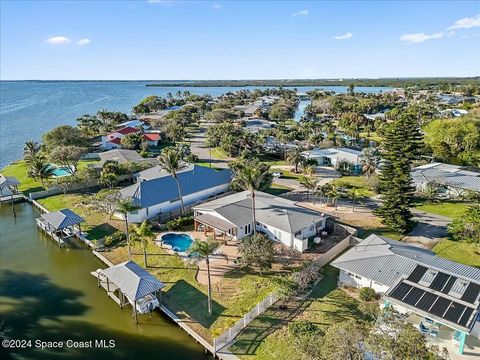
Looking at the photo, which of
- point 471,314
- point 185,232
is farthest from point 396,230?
point 185,232

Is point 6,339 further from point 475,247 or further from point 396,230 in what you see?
point 475,247

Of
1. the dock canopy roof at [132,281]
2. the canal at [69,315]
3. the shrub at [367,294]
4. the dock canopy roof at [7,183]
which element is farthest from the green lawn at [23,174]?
the shrub at [367,294]

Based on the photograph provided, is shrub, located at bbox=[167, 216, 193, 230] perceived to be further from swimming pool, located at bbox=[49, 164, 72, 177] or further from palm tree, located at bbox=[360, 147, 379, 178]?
palm tree, located at bbox=[360, 147, 379, 178]

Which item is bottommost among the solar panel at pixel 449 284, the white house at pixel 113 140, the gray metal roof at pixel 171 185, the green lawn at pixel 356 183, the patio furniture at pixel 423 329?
the patio furniture at pixel 423 329

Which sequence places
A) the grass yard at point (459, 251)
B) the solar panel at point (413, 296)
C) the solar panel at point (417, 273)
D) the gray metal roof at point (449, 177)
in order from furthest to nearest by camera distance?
the gray metal roof at point (449, 177) < the grass yard at point (459, 251) < the solar panel at point (417, 273) < the solar panel at point (413, 296)

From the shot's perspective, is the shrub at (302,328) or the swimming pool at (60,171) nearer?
the shrub at (302,328)

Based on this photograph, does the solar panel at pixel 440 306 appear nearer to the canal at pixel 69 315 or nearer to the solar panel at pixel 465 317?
the solar panel at pixel 465 317

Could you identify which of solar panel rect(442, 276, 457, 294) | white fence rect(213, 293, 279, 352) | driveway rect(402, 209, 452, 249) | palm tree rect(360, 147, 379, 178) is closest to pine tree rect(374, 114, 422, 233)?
driveway rect(402, 209, 452, 249)
